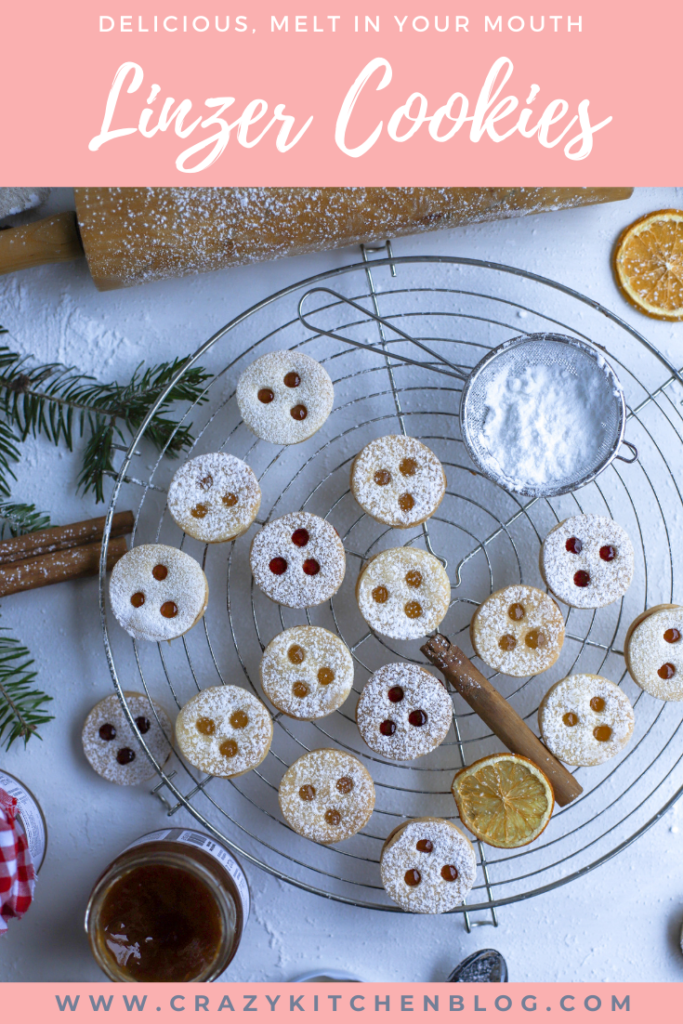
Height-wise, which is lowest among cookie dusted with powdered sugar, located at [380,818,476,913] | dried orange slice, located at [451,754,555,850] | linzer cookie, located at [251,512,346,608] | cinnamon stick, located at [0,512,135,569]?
cookie dusted with powdered sugar, located at [380,818,476,913]

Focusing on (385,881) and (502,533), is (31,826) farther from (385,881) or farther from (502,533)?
(502,533)

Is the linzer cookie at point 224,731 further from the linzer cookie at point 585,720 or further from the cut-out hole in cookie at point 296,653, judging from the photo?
the linzer cookie at point 585,720

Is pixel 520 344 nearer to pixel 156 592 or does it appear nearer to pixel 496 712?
pixel 496 712

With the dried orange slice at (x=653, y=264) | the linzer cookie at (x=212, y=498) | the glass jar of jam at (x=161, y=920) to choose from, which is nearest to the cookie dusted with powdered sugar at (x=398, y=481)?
the linzer cookie at (x=212, y=498)

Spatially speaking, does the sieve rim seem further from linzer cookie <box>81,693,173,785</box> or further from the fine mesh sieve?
linzer cookie <box>81,693,173,785</box>

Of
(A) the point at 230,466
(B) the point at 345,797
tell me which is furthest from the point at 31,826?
(A) the point at 230,466

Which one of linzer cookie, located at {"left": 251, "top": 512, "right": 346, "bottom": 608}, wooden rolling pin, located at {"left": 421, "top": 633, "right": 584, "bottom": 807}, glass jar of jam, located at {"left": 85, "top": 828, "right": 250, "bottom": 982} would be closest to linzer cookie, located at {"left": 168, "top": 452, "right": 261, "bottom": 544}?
linzer cookie, located at {"left": 251, "top": 512, "right": 346, "bottom": 608}
